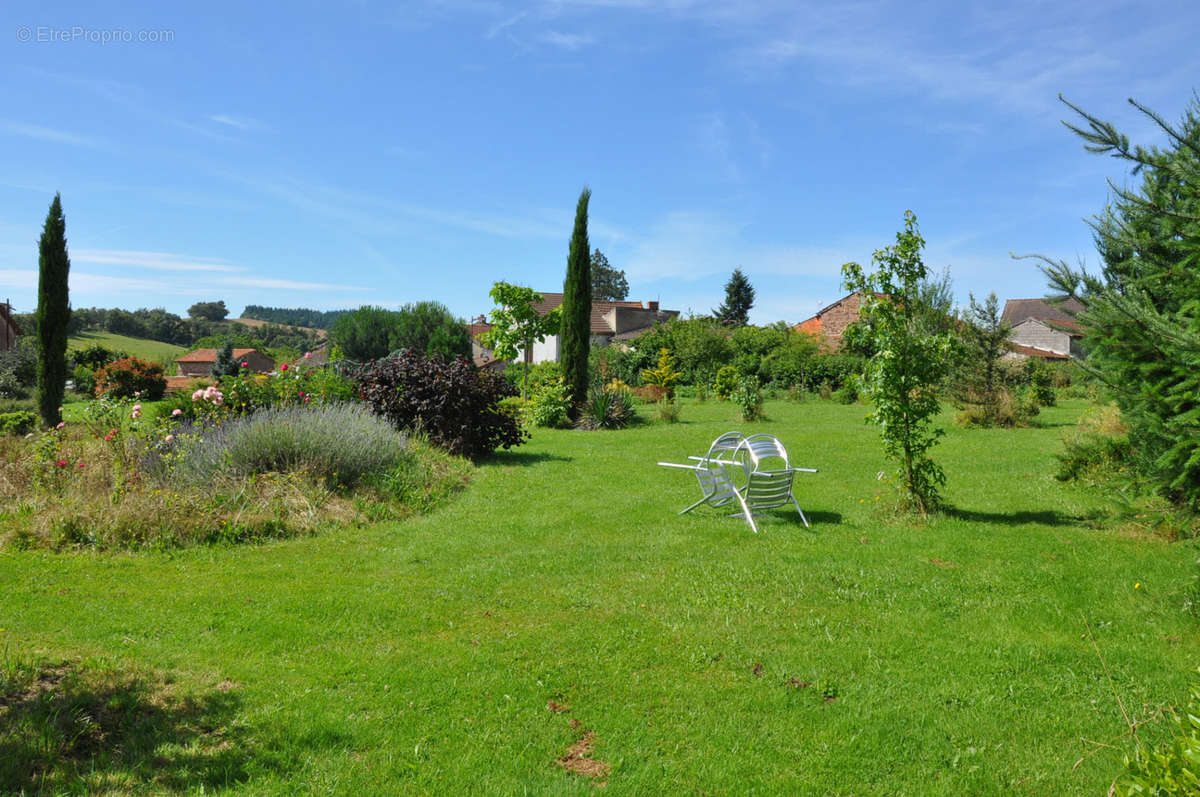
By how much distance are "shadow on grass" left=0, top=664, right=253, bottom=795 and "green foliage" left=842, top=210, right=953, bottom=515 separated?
6844mm

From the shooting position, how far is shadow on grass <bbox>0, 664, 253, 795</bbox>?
2.99 meters

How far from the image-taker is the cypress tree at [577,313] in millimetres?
19094

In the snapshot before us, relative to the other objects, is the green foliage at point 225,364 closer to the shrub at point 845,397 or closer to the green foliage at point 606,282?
the shrub at point 845,397

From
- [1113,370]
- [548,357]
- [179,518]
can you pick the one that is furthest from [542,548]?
[548,357]

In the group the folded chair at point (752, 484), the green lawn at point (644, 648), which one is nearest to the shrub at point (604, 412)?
the folded chair at point (752, 484)

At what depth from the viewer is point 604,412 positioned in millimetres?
17969

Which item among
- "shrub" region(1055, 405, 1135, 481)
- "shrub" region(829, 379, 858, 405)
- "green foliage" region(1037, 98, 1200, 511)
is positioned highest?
"green foliage" region(1037, 98, 1200, 511)

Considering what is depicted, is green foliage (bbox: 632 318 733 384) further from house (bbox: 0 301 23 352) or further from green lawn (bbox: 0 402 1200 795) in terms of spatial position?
house (bbox: 0 301 23 352)

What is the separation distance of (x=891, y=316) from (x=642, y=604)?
180 inches

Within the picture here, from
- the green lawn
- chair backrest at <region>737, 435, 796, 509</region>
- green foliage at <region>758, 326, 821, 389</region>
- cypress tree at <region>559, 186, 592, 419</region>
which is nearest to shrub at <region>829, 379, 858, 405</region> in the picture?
green foliage at <region>758, 326, 821, 389</region>

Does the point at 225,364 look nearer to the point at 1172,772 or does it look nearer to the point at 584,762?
the point at 584,762

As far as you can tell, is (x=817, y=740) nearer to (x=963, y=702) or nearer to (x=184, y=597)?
(x=963, y=702)

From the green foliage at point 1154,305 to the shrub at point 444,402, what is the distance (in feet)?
27.7

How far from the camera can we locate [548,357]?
170 feet
